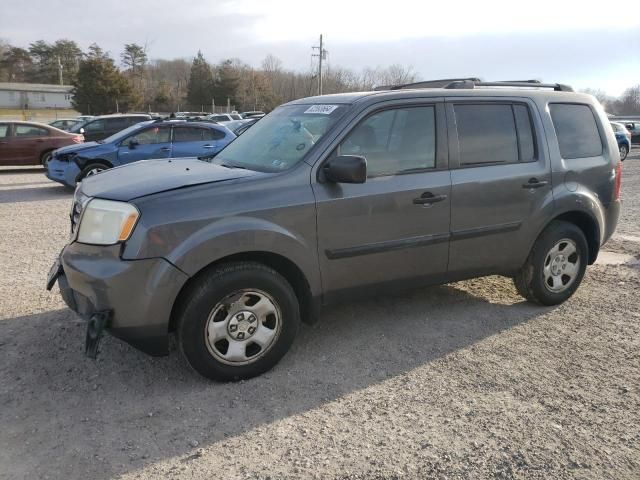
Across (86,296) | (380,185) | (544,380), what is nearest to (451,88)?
(380,185)

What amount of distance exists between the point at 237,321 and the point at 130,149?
9096 mm

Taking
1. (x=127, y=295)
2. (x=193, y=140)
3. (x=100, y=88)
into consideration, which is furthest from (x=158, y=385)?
(x=100, y=88)

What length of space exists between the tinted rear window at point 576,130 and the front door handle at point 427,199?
1.47m

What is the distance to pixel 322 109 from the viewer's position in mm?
4102

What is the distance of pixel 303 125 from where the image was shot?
161 inches

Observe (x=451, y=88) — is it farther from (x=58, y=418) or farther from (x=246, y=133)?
(x=58, y=418)

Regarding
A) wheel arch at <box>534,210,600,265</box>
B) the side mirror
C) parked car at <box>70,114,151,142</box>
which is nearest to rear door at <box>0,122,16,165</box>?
parked car at <box>70,114,151,142</box>

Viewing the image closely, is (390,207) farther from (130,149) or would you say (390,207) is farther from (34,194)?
(34,194)

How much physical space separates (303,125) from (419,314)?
193 cm

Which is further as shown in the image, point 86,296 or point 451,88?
point 451,88

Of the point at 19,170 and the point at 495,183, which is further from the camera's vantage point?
the point at 19,170

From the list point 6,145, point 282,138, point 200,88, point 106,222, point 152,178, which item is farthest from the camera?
point 200,88

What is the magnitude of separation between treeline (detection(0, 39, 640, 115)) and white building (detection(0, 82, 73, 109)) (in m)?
7.54

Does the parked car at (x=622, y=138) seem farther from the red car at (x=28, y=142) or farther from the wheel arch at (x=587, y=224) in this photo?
the red car at (x=28, y=142)
